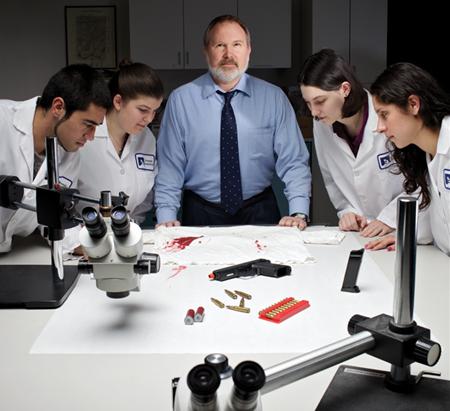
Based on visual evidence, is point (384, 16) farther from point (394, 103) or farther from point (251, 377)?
point (251, 377)

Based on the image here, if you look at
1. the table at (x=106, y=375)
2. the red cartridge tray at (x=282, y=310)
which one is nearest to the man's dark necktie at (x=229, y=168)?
the red cartridge tray at (x=282, y=310)

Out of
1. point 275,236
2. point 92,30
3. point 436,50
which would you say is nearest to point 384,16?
point 436,50

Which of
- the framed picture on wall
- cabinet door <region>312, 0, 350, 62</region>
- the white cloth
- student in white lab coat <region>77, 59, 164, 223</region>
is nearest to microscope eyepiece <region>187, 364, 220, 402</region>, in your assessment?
the white cloth

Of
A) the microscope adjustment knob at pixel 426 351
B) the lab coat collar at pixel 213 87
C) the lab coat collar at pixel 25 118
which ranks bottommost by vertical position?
the microscope adjustment knob at pixel 426 351

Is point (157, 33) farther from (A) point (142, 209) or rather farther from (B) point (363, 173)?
(B) point (363, 173)

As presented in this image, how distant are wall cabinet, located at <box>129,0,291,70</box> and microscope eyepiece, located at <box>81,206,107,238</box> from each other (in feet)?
11.3

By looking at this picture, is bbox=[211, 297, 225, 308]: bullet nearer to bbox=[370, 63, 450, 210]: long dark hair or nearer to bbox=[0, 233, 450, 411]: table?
bbox=[0, 233, 450, 411]: table

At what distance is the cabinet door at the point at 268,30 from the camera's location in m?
4.04

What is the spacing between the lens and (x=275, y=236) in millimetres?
1635

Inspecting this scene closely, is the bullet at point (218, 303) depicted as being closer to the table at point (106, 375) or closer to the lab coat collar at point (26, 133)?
the table at point (106, 375)

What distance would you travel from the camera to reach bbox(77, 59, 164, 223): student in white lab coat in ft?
5.99

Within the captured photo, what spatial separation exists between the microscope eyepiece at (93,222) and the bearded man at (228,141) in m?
1.24

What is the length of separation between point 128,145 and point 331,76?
0.95 m

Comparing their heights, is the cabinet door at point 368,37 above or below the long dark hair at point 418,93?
above
